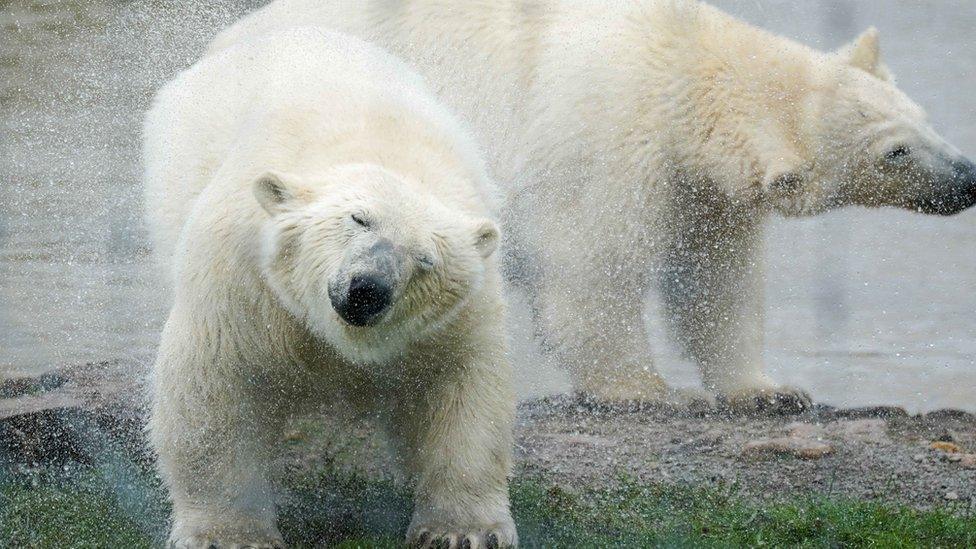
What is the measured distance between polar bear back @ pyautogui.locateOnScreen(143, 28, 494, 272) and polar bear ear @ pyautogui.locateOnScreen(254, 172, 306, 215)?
1.23ft

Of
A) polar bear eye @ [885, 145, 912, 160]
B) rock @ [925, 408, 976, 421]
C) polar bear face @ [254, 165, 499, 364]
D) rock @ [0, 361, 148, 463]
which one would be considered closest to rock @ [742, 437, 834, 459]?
rock @ [925, 408, 976, 421]

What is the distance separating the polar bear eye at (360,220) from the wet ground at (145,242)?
2.87m

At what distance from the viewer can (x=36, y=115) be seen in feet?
→ 37.4

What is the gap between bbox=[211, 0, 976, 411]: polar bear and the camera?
637 cm

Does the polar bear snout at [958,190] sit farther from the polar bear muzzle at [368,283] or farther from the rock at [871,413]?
the polar bear muzzle at [368,283]

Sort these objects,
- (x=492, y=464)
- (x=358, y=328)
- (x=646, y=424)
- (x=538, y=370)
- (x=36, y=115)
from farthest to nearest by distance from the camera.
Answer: (x=36, y=115) < (x=538, y=370) < (x=646, y=424) < (x=492, y=464) < (x=358, y=328)

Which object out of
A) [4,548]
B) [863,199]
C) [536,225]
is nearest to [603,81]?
[536,225]

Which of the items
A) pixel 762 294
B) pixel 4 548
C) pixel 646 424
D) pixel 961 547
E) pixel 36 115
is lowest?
pixel 36 115

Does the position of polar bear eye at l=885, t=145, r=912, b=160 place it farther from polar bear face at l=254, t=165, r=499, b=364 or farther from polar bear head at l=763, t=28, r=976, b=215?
polar bear face at l=254, t=165, r=499, b=364

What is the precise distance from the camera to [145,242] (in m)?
8.62

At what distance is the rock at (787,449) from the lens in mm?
5840

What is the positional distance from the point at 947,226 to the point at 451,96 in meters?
6.03

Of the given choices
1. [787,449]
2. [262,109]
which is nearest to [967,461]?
[787,449]

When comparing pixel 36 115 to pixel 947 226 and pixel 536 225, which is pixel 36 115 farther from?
pixel 947 226
